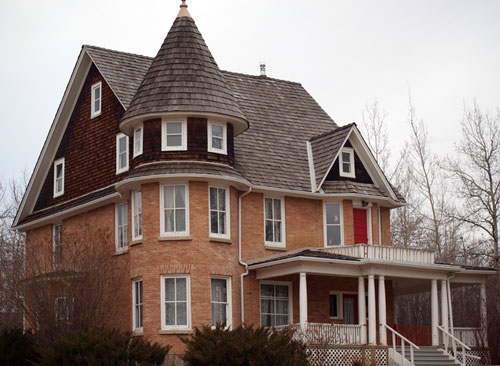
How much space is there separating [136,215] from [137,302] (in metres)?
3.11

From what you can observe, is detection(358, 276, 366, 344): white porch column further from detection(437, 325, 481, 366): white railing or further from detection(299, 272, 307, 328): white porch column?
detection(437, 325, 481, 366): white railing

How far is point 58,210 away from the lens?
37000 mm

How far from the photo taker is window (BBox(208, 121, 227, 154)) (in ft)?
103

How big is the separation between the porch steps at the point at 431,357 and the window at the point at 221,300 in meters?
6.54

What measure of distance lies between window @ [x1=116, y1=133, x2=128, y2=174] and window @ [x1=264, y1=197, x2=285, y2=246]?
559cm

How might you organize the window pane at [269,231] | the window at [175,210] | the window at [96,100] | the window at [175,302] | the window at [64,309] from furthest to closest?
Result: the window at [96,100] < the window pane at [269,231] < the window at [175,210] < the window at [175,302] < the window at [64,309]

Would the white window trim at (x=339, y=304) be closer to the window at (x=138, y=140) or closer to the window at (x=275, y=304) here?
the window at (x=275, y=304)

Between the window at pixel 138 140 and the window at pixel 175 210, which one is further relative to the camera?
the window at pixel 138 140

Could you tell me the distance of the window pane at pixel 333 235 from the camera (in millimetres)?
34906

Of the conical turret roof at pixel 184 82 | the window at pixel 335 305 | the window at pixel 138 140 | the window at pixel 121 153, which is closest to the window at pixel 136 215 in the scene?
the window at pixel 138 140

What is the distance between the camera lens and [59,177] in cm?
3819

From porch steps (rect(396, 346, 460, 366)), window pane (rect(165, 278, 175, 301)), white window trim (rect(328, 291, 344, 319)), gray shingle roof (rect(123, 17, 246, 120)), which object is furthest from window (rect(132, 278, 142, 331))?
porch steps (rect(396, 346, 460, 366))

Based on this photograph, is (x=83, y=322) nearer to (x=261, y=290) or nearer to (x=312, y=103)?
(x=261, y=290)

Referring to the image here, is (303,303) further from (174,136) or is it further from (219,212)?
(174,136)
